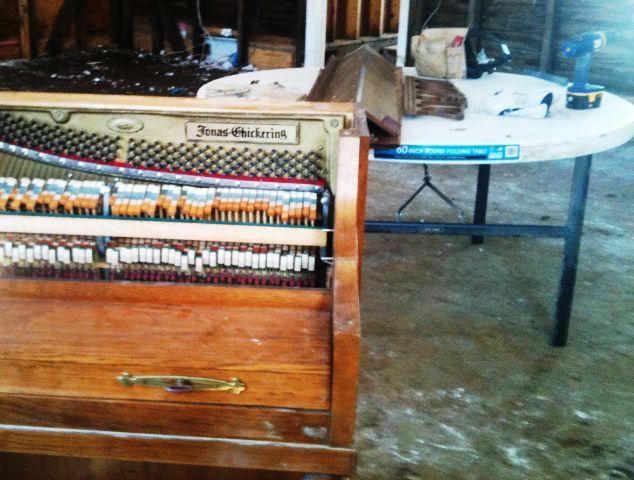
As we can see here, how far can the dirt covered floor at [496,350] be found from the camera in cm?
266

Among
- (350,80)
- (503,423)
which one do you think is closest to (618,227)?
(503,423)

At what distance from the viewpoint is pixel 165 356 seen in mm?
1597

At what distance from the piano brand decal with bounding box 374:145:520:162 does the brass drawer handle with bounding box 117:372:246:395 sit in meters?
1.23

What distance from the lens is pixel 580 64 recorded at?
3.23 m

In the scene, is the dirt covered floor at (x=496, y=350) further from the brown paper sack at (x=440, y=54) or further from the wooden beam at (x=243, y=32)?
the wooden beam at (x=243, y=32)

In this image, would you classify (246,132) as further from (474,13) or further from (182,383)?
(474,13)

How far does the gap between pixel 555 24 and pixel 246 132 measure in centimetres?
593

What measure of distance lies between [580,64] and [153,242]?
7.02ft

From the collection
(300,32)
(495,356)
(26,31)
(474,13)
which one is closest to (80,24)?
(26,31)

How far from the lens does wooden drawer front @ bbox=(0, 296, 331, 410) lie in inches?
61.8

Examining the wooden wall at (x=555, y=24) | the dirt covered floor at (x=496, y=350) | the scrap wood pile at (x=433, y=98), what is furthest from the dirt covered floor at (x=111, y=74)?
the scrap wood pile at (x=433, y=98)

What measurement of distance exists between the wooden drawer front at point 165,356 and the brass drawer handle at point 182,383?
0.01 m

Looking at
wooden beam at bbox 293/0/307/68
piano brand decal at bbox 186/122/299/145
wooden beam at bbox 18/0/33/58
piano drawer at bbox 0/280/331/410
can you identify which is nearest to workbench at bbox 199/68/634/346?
piano brand decal at bbox 186/122/299/145

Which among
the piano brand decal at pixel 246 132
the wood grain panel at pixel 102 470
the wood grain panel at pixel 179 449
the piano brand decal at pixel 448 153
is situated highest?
the piano brand decal at pixel 246 132
